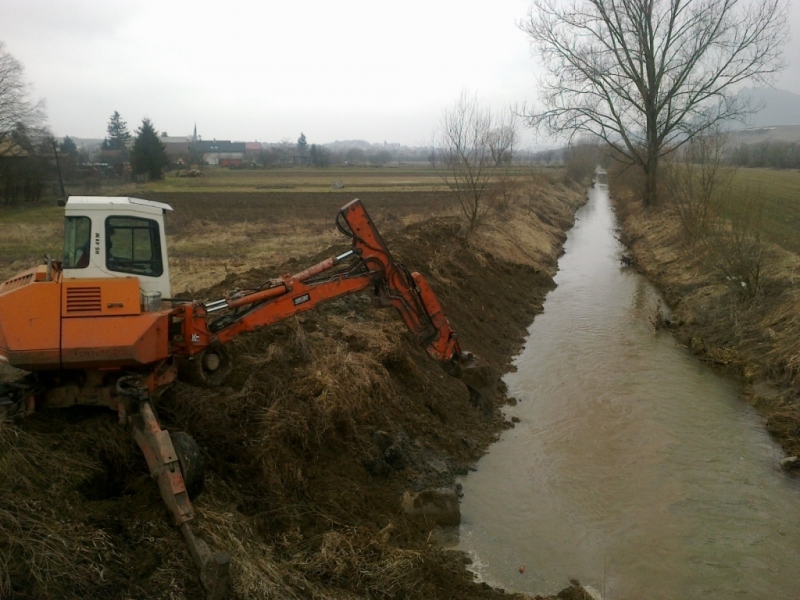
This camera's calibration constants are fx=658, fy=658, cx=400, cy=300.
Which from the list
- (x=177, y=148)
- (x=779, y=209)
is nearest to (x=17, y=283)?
(x=779, y=209)

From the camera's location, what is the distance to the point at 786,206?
34.9 meters

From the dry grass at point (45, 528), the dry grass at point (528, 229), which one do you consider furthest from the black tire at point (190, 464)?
the dry grass at point (528, 229)

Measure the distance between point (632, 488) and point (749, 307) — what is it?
8748 mm

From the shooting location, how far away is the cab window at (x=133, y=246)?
284 inches

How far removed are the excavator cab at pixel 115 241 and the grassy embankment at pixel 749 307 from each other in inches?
400

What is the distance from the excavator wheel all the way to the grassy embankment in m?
9.05

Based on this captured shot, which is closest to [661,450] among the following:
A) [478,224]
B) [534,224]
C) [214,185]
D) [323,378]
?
[323,378]

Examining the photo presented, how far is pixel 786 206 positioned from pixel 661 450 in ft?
98.0

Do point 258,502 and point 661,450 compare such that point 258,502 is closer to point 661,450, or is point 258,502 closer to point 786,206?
point 661,450

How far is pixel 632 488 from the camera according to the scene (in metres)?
9.70

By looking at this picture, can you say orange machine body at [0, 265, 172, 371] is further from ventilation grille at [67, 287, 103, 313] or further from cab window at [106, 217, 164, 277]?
cab window at [106, 217, 164, 277]

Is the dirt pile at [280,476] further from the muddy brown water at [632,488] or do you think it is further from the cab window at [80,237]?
the cab window at [80,237]

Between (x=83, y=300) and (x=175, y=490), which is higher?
(x=83, y=300)

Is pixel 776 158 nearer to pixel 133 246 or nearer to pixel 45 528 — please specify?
pixel 133 246
